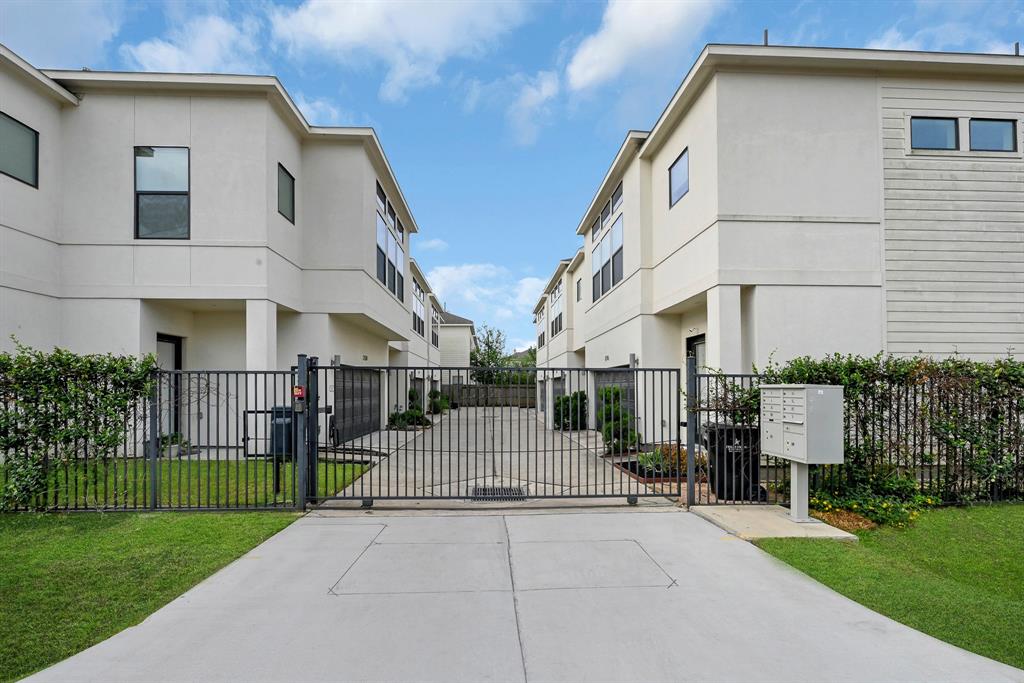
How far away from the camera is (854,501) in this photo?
698 centimetres

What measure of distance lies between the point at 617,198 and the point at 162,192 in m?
11.4

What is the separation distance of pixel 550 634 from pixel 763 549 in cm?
297

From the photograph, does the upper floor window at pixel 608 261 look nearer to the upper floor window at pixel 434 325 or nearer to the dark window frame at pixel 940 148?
the dark window frame at pixel 940 148

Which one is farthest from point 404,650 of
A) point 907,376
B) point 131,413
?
point 907,376

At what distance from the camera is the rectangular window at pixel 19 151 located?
998 cm

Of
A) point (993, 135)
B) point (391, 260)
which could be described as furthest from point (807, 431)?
point (391, 260)

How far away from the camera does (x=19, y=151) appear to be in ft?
33.8

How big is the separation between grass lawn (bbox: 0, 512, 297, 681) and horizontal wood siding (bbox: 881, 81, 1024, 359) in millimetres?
10839

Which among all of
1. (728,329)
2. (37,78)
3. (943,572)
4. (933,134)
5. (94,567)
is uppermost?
(37,78)

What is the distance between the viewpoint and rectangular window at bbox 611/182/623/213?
15.5 meters

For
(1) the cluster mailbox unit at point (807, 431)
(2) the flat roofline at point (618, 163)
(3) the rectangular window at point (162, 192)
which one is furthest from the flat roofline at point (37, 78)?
(1) the cluster mailbox unit at point (807, 431)

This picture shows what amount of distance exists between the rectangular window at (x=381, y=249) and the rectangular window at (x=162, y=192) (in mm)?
5334

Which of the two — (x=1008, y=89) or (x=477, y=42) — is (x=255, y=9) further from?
(x=1008, y=89)

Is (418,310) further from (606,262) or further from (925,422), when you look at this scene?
(925,422)
